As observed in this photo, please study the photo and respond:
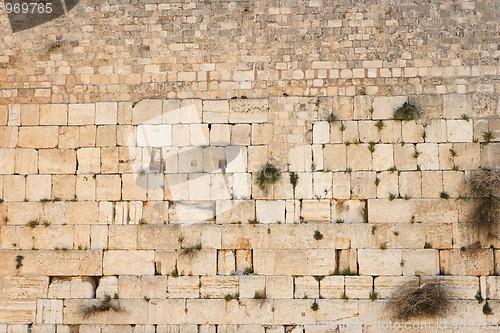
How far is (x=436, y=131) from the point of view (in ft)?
21.4

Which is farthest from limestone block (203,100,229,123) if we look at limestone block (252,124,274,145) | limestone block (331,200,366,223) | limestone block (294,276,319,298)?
limestone block (294,276,319,298)

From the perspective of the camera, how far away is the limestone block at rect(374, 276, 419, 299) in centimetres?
637

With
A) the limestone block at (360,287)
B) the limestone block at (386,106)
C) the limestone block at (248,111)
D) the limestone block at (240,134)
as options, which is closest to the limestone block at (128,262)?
the limestone block at (240,134)

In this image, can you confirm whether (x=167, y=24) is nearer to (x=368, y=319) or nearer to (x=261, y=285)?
(x=261, y=285)

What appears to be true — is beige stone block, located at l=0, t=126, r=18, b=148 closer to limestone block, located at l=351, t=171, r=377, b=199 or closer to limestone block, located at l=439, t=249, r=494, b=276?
limestone block, located at l=351, t=171, r=377, b=199

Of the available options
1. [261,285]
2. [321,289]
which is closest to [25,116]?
[261,285]

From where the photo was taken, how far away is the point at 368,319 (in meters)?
6.38

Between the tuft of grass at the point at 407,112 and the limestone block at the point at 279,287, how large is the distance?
2449mm

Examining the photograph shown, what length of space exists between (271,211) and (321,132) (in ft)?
3.89

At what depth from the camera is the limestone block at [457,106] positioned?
6523mm

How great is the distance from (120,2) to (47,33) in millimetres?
1066

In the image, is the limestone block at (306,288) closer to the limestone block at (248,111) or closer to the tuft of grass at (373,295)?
the tuft of grass at (373,295)

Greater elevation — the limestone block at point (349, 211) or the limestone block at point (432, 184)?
the limestone block at point (432, 184)

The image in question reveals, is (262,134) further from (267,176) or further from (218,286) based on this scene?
(218,286)
